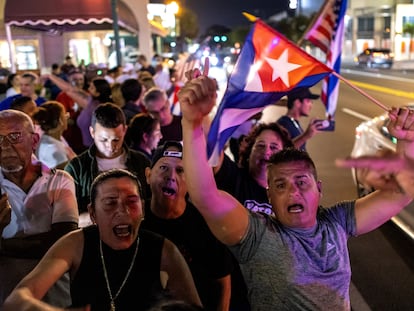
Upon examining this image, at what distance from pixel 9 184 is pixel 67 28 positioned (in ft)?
72.9

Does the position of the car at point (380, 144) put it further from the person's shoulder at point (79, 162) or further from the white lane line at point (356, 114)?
the white lane line at point (356, 114)

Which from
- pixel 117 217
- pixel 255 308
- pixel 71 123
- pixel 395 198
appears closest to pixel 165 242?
pixel 117 217

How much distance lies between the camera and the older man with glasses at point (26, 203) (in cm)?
306

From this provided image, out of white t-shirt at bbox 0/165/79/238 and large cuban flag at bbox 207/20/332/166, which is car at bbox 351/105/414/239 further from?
white t-shirt at bbox 0/165/79/238

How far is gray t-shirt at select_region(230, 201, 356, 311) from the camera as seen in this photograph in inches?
99.8

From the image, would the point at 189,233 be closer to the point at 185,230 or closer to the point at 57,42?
the point at 185,230

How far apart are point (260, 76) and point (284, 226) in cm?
96

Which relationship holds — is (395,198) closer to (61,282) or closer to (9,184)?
(61,282)

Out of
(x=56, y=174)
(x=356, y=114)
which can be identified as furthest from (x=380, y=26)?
(x=56, y=174)

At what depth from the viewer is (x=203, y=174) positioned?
2.49m

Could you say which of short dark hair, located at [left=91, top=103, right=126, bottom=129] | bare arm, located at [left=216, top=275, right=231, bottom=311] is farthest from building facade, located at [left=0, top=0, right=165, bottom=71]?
bare arm, located at [left=216, top=275, right=231, bottom=311]

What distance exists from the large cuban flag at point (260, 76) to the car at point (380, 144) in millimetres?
3271

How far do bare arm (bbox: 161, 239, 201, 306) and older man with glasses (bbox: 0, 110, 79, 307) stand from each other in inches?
31.5

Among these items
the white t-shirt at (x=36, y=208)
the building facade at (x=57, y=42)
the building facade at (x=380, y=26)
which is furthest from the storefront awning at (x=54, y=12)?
the building facade at (x=380, y=26)
